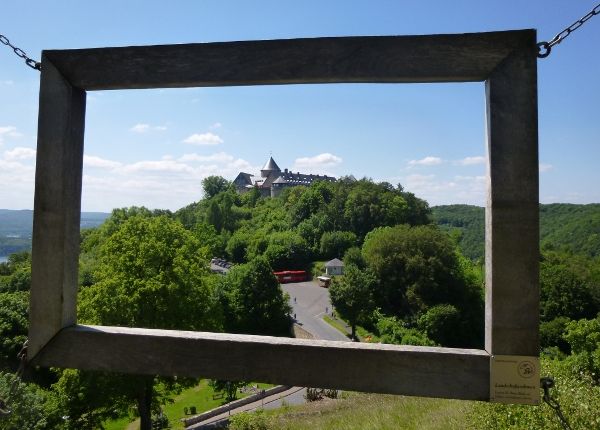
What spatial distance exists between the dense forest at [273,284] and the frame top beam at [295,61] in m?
8.41

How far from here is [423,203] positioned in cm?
6206

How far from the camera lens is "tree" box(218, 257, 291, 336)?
30.1 m

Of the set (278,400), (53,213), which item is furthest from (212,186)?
(53,213)

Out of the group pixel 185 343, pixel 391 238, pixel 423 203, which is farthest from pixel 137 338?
pixel 423 203

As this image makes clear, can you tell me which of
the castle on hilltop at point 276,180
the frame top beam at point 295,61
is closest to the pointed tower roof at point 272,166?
the castle on hilltop at point 276,180

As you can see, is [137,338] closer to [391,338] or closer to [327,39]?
[327,39]

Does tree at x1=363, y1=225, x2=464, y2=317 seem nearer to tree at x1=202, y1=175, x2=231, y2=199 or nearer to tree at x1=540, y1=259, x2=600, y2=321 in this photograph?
tree at x1=540, y1=259, x2=600, y2=321

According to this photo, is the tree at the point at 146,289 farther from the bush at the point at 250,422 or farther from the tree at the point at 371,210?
the tree at the point at 371,210

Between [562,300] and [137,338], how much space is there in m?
48.2

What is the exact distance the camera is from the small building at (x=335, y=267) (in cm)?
4825

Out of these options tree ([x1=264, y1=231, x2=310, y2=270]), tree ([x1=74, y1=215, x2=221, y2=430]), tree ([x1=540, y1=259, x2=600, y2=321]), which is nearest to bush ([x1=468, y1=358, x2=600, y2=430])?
tree ([x1=74, y1=215, x2=221, y2=430])

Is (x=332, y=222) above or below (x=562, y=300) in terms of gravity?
above

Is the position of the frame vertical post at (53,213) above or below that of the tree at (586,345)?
above

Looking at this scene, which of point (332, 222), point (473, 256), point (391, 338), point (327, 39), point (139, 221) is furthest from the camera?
point (473, 256)
